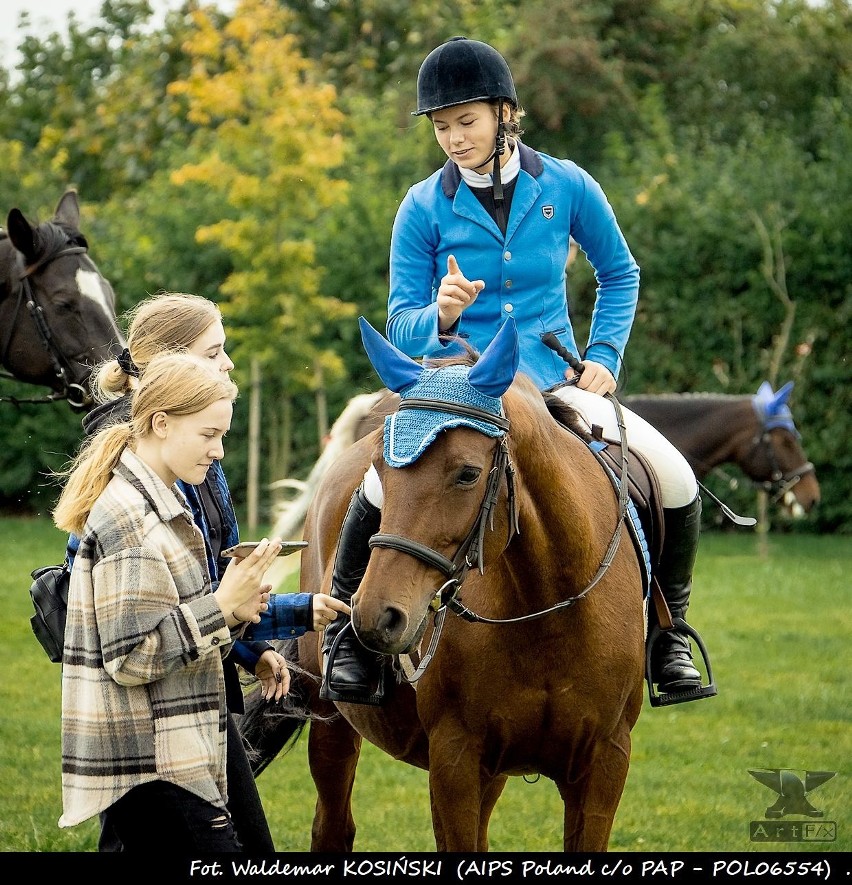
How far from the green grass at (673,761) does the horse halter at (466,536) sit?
9.36 feet

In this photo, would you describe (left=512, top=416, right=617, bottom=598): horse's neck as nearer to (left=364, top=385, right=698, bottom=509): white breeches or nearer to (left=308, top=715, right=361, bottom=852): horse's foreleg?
(left=364, top=385, right=698, bottom=509): white breeches

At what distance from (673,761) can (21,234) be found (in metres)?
4.52

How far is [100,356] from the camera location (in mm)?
6195

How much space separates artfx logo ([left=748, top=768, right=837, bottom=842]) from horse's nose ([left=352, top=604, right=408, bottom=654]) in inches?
128

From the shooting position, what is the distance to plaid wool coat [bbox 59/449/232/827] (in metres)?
2.83

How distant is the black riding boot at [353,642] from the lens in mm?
3842

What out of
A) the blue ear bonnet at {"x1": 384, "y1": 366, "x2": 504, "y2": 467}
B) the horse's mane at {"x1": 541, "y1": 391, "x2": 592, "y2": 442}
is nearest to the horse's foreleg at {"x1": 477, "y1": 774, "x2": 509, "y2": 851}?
the horse's mane at {"x1": 541, "y1": 391, "x2": 592, "y2": 442}

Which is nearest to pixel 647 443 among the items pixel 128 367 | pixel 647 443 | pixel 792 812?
pixel 647 443

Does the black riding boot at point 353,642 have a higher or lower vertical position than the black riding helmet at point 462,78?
lower

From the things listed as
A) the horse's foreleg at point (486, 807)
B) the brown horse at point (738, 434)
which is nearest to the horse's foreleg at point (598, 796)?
the horse's foreleg at point (486, 807)

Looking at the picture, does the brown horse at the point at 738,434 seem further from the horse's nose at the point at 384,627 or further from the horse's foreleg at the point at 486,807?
the horse's nose at the point at 384,627

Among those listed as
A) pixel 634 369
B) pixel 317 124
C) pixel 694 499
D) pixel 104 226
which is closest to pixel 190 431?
pixel 694 499

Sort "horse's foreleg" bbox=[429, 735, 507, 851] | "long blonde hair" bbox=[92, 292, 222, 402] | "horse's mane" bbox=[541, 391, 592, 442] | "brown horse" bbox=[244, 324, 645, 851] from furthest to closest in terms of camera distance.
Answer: "horse's mane" bbox=[541, 391, 592, 442] < "horse's foreleg" bbox=[429, 735, 507, 851] < "long blonde hair" bbox=[92, 292, 222, 402] < "brown horse" bbox=[244, 324, 645, 851]

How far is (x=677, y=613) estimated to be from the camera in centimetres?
421
